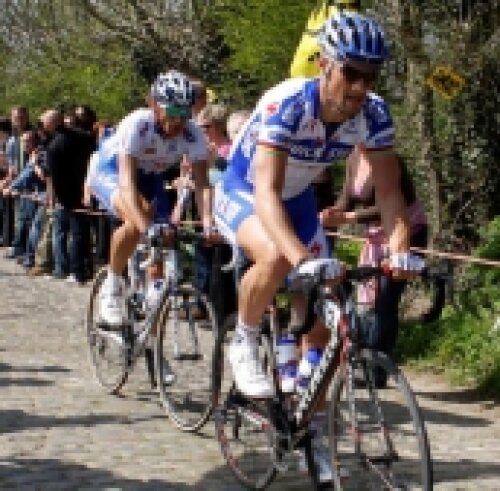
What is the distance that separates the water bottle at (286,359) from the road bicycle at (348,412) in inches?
1.1

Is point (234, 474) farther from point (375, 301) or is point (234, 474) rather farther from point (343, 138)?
point (375, 301)

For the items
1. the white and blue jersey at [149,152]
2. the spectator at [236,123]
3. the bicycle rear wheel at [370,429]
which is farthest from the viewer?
the spectator at [236,123]

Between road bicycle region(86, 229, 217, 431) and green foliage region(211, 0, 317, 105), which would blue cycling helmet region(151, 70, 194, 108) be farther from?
green foliage region(211, 0, 317, 105)

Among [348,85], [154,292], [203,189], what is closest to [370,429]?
[348,85]

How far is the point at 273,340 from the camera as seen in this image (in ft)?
18.7

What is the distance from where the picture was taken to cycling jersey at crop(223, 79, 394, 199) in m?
5.18

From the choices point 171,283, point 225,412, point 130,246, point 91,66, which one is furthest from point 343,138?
point 91,66

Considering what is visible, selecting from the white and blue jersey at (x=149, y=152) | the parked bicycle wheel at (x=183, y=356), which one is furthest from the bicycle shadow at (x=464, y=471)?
the white and blue jersey at (x=149, y=152)

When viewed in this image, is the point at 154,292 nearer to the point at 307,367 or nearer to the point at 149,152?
the point at 149,152

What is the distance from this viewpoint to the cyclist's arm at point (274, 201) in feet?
15.8

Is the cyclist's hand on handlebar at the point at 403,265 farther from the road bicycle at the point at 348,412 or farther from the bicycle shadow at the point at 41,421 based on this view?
the bicycle shadow at the point at 41,421

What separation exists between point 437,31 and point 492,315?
3.04m

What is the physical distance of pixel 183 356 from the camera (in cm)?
720

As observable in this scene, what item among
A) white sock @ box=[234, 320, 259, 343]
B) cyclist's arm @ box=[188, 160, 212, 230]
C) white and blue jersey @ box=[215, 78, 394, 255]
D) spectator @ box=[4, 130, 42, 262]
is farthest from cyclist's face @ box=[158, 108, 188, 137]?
spectator @ box=[4, 130, 42, 262]
